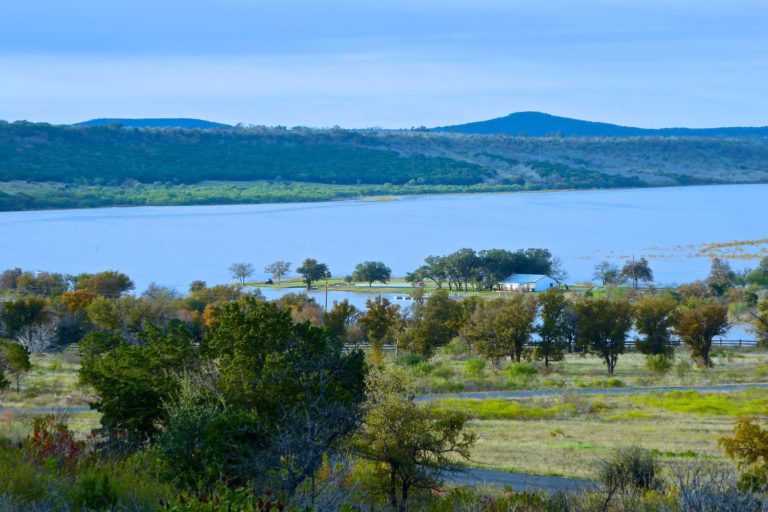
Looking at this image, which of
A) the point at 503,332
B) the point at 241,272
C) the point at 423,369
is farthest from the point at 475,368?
the point at 241,272

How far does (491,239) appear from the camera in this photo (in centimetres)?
9969

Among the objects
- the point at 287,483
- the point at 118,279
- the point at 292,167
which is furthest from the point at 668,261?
the point at 292,167

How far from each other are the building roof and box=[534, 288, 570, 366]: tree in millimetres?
29705

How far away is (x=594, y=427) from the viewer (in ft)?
71.4

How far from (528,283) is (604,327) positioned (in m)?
31.4

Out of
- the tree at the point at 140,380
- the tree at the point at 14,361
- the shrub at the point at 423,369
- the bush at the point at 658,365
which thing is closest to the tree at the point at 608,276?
the bush at the point at 658,365

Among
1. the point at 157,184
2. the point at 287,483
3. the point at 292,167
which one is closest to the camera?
the point at 287,483

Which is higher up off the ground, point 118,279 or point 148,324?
point 148,324

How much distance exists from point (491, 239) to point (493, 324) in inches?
2573

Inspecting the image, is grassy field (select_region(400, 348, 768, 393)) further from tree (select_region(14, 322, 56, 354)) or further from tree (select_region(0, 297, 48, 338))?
tree (select_region(0, 297, 48, 338))

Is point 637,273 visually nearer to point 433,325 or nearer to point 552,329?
point 433,325

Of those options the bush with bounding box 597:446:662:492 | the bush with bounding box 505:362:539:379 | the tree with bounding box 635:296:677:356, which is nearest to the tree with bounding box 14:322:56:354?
the bush with bounding box 505:362:539:379

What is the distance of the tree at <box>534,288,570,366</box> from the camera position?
34.8 meters

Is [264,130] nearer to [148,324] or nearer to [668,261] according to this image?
[668,261]
